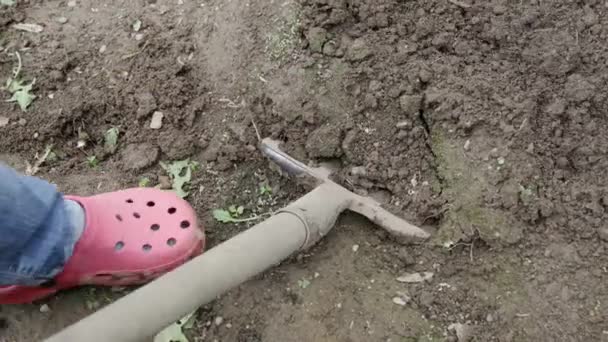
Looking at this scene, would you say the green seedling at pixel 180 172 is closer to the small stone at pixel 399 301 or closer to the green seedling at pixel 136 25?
the green seedling at pixel 136 25

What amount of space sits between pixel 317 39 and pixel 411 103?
1.28 feet

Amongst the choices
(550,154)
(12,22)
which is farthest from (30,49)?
(550,154)

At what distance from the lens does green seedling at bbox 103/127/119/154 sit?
228 centimetres

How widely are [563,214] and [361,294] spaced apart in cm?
62

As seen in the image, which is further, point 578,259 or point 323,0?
point 323,0

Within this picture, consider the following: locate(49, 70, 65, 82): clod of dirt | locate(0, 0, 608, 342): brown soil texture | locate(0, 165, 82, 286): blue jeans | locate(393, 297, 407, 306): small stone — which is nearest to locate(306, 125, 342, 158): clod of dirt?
locate(0, 0, 608, 342): brown soil texture

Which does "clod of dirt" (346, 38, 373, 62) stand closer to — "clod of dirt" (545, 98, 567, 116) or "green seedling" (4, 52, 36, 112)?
"clod of dirt" (545, 98, 567, 116)

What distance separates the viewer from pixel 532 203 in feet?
6.43

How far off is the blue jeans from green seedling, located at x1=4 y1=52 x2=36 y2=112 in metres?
0.63

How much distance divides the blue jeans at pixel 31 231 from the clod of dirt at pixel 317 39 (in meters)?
0.91

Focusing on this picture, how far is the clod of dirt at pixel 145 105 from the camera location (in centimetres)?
228

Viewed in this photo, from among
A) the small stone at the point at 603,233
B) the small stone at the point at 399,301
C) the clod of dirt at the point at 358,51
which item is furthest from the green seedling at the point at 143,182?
the small stone at the point at 603,233

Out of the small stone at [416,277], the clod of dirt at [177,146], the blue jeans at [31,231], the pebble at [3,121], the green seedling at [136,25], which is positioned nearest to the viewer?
the blue jeans at [31,231]

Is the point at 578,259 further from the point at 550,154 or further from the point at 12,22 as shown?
the point at 12,22
